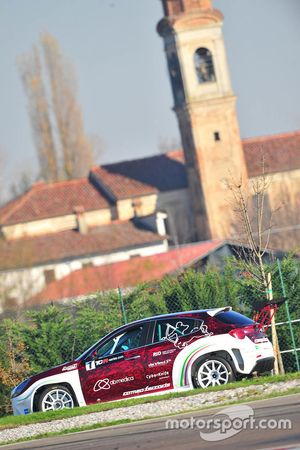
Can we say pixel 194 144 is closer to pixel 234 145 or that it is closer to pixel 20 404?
pixel 234 145

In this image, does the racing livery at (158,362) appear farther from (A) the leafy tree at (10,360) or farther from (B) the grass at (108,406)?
(A) the leafy tree at (10,360)

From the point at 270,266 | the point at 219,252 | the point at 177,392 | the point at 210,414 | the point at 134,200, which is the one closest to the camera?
the point at 210,414

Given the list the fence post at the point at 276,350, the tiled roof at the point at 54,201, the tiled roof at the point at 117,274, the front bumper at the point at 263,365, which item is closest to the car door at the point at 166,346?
the front bumper at the point at 263,365

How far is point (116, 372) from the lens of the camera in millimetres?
18562

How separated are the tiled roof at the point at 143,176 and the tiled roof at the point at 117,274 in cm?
2009

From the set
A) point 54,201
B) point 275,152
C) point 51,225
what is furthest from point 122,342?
point 54,201

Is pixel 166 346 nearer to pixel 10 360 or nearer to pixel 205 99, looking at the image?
pixel 10 360

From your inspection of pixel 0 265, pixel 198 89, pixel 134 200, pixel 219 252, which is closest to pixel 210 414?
pixel 219 252

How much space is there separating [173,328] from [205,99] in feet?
195

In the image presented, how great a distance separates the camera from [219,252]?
1858 inches

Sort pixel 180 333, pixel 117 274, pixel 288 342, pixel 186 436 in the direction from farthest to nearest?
1. pixel 117 274
2. pixel 288 342
3. pixel 180 333
4. pixel 186 436

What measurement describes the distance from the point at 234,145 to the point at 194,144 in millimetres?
2803

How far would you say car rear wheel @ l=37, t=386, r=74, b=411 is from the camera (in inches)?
738

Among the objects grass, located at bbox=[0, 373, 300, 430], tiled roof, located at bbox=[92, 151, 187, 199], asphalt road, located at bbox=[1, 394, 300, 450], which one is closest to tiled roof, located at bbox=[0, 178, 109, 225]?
tiled roof, located at bbox=[92, 151, 187, 199]
